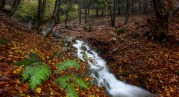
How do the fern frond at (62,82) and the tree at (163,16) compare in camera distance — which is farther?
the tree at (163,16)

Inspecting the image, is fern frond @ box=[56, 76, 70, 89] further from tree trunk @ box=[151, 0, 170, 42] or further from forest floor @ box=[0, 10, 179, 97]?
tree trunk @ box=[151, 0, 170, 42]

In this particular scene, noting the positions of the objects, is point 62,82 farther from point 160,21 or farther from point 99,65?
point 160,21

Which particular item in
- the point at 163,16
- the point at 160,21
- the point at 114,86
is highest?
the point at 163,16

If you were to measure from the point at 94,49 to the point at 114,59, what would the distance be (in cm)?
347

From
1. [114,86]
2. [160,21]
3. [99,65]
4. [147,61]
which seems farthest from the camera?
[160,21]

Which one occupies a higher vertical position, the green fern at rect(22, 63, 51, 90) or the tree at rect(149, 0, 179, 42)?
the tree at rect(149, 0, 179, 42)

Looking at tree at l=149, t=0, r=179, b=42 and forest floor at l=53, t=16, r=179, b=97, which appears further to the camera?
tree at l=149, t=0, r=179, b=42

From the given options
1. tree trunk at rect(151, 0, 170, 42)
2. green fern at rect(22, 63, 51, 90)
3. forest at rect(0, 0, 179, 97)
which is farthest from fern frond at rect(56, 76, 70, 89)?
tree trunk at rect(151, 0, 170, 42)

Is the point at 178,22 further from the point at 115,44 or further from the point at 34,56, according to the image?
the point at 34,56

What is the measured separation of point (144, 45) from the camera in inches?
497

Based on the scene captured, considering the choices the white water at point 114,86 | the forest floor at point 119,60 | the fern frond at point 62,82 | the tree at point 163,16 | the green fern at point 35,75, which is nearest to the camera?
the green fern at point 35,75

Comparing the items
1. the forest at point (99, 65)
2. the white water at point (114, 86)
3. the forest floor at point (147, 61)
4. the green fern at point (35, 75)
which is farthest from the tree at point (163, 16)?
the green fern at point (35, 75)

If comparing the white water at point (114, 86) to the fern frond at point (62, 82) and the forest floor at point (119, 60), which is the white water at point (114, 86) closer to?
the forest floor at point (119, 60)

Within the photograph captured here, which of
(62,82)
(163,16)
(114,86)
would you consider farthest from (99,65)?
(62,82)
